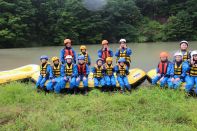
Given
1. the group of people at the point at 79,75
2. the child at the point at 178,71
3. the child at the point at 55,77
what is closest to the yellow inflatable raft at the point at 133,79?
the group of people at the point at 79,75

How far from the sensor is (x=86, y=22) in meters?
24.0

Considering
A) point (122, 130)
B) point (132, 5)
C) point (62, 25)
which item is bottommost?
point (122, 130)

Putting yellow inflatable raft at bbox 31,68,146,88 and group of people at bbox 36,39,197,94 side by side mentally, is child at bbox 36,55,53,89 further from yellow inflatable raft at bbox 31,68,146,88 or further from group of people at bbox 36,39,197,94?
yellow inflatable raft at bbox 31,68,146,88

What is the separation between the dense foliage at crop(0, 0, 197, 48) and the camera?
2105 cm

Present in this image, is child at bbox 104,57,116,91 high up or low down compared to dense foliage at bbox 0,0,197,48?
down

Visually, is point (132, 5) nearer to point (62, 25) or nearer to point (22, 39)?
point (62, 25)

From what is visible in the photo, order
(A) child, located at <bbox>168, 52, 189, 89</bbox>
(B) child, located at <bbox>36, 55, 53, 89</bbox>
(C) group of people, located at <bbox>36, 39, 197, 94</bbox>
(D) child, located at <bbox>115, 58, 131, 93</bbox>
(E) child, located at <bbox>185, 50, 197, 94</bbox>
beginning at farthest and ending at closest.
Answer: (B) child, located at <bbox>36, 55, 53, 89</bbox> → (D) child, located at <bbox>115, 58, 131, 93</bbox> → (C) group of people, located at <bbox>36, 39, 197, 94</bbox> → (A) child, located at <bbox>168, 52, 189, 89</bbox> → (E) child, located at <bbox>185, 50, 197, 94</bbox>

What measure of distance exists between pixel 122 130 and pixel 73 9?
2019cm

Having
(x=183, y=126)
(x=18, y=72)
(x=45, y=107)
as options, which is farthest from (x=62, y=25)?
(x=183, y=126)

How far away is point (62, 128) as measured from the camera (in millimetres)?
4371

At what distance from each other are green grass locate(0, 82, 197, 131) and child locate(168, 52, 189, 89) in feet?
2.01

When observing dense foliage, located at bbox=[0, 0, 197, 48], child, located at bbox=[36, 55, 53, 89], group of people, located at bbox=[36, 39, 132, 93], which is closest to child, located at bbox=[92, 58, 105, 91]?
group of people, located at bbox=[36, 39, 132, 93]

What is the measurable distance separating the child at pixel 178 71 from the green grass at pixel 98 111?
0.61 m

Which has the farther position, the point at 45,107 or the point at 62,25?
the point at 62,25
